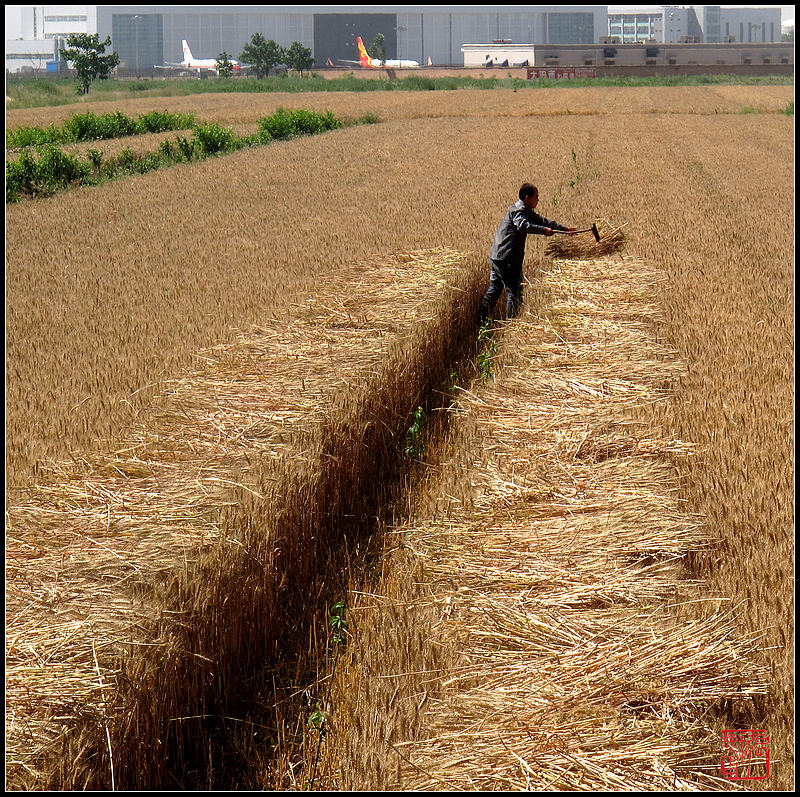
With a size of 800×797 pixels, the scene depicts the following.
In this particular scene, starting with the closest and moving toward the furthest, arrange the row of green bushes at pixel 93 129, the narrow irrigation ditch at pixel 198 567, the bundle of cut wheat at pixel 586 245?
the narrow irrigation ditch at pixel 198 567 → the bundle of cut wheat at pixel 586 245 → the row of green bushes at pixel 93 129

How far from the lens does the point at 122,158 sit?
20.7m

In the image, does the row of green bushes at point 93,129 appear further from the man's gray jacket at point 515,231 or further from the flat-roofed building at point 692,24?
the flat-roofed building at point 692,24

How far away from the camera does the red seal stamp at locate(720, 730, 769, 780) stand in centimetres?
247

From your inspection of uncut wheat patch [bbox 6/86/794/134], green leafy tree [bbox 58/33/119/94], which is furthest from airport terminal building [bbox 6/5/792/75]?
uncut wheat patch [bbox 6/86/794/134]

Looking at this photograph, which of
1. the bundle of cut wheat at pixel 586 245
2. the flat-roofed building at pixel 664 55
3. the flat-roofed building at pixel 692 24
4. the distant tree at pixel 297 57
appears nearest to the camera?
the bundle of cut wheat at pixel 586 245

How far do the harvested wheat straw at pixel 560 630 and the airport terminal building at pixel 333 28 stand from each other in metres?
152

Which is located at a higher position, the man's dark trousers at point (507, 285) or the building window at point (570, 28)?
the building window at point (570, 28)

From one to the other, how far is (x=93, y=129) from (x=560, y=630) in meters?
28.2

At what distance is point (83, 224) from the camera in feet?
41.4

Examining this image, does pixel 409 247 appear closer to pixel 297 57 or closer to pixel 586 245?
pixel 586 245

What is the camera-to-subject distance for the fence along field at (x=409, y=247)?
435cm

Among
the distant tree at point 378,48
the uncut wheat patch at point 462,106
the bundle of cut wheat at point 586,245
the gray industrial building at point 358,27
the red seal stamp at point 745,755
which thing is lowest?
the red seal stamp at point 745,755

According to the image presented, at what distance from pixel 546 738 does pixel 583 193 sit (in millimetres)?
12491

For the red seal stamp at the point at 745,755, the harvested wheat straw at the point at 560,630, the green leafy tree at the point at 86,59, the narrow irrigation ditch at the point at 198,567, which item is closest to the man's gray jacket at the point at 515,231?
the narrow irrigation ditch at the point at 198,567
